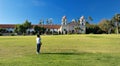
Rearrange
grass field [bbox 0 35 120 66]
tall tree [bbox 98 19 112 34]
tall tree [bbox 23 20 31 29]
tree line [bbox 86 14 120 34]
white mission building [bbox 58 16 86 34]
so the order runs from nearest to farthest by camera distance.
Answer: grass field [bbox 0 35 120 66], tree line [bbox 86 14 120 34], tall tree [bbox 23 20 31 29], tall tree [bbox 98 19 112 34], white mission building [bbox 58 16 86 34]

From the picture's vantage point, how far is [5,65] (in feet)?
46.9

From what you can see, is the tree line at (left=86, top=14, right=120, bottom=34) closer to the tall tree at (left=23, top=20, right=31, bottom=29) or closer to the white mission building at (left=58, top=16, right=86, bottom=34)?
the white mission building at (left=58, top=16, right=86, bottom=34)

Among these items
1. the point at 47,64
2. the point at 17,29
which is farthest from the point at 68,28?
the point at 47,64

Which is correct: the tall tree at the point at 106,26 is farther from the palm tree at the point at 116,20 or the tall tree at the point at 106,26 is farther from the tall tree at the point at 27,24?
the tall tree at the point at 27,24

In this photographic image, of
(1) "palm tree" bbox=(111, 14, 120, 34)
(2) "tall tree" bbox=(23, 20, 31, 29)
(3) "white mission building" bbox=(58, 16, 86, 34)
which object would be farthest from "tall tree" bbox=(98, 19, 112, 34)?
(2) "tall tree" bbox=(23, 20, 31, 29)

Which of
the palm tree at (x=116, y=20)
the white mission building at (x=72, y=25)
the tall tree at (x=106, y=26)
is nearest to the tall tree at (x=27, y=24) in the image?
the white mission building at (x=72, y=25)

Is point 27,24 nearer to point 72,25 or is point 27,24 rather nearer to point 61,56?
point 72,25

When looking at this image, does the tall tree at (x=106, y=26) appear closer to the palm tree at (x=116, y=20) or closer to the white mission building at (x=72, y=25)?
the palm tree at (x=116, y=20)

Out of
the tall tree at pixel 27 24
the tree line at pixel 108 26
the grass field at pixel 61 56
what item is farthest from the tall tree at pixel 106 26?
the grass field at pixel 61 56

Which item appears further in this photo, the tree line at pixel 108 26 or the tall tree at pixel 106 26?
the tall tree at pixel 106 26

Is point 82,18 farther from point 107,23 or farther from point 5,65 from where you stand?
point 5,65

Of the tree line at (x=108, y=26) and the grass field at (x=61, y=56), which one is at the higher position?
the tree line at (x=108, y=26)

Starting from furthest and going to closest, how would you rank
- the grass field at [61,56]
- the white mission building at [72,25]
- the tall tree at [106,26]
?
the white mission building at [72,25] → the tall tree at [106,26] → the grass field at [61,56]

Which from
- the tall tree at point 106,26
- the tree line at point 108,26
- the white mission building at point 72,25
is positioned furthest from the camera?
the white mission building at point 72,25
